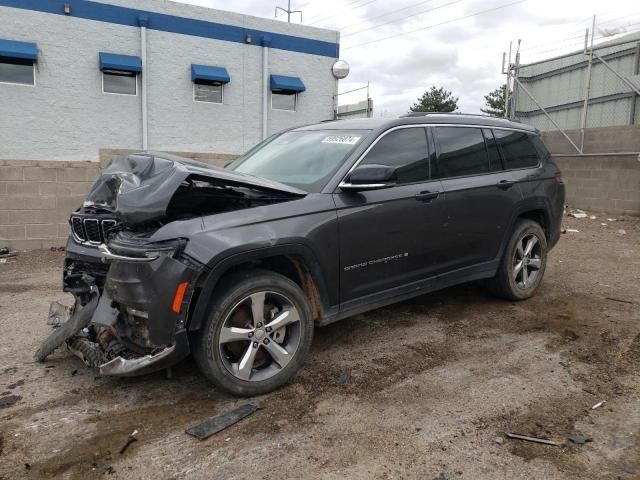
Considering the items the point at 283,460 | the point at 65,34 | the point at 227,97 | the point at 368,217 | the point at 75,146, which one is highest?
the point at 65,34

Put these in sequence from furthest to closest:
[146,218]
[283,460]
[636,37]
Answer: [636,37], [146,218], [283,460]

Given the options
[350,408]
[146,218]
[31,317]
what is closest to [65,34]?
[31,317]

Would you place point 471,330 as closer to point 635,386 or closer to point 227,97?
point 635,386

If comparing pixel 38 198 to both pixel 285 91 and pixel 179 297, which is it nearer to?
pixel 179 297

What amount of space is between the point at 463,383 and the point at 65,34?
14.7 meters

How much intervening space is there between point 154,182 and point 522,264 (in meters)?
3.92

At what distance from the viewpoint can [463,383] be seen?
357 cm

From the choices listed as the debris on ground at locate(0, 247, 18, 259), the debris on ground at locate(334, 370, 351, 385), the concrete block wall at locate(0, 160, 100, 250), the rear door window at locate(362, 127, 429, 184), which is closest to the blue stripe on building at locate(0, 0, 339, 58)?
the concrete block wall at locate(0, 160, 100, 250)

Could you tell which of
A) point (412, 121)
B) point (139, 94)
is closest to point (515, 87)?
point (139, 94)

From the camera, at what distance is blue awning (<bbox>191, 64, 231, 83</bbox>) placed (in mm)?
15592

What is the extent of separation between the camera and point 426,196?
426 centimetres

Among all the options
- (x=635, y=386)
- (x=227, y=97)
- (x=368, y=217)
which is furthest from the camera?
(x=227, y=97)

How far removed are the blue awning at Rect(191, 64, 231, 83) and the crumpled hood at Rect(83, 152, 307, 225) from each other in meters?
12.8

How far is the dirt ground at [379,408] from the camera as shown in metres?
2.63
